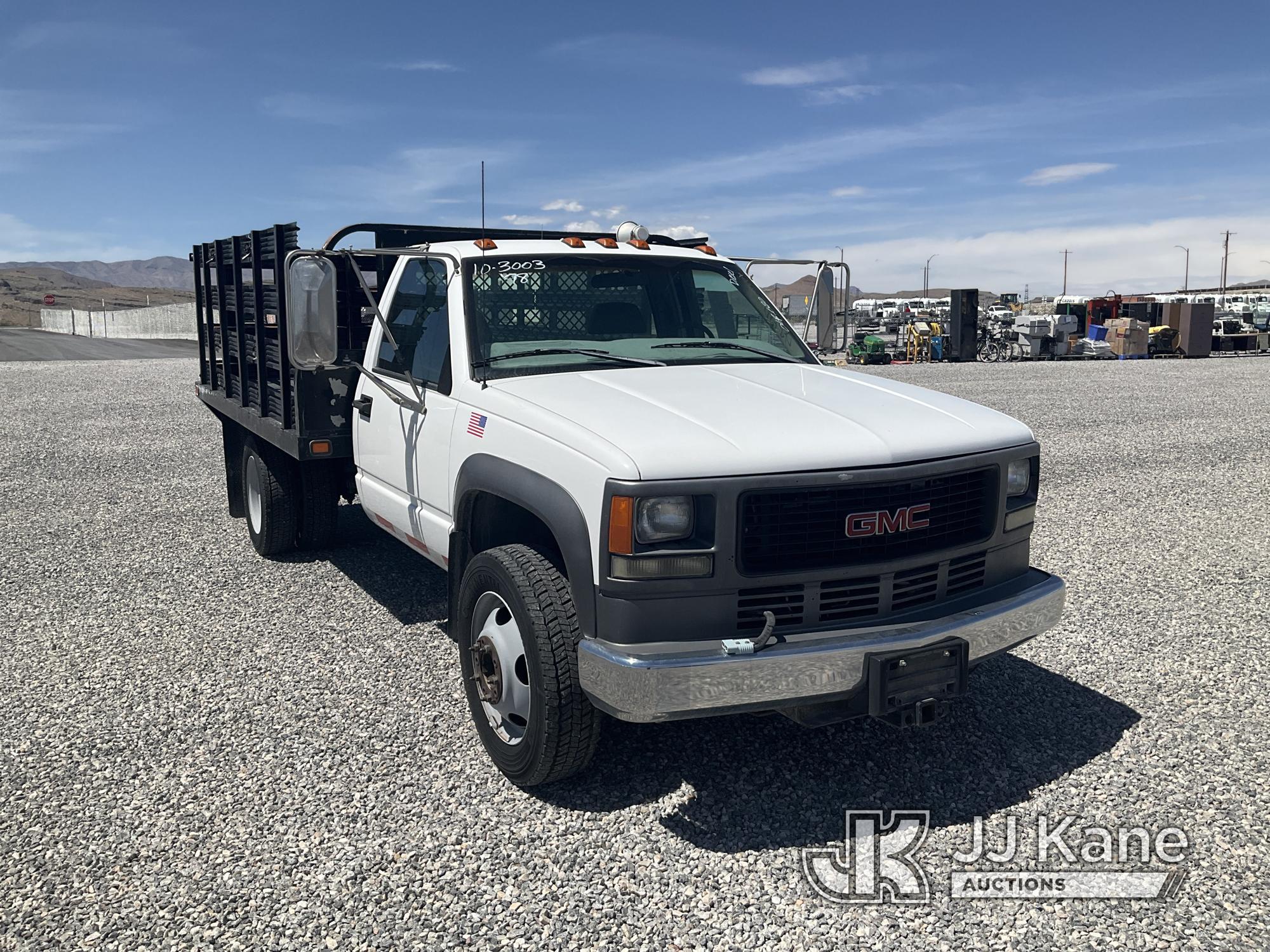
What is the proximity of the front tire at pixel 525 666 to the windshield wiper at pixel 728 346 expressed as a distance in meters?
1.55

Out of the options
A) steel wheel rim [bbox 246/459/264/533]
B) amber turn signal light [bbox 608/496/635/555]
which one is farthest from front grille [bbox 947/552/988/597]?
steel wheel rim [bbox 246/459/264/533]

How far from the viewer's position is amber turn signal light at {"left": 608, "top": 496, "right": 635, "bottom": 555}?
10.4 feet

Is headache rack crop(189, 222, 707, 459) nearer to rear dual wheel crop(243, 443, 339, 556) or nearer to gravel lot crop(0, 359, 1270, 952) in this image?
rear dual wheel crop(243, 443, 339, 556)

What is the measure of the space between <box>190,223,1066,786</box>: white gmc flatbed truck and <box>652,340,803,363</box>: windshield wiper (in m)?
0.02

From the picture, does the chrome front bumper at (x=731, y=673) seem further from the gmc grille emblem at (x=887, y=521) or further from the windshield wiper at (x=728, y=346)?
the windshield wiper at (x=728, y=346)

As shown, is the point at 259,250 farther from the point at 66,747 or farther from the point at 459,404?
the point at 66,747

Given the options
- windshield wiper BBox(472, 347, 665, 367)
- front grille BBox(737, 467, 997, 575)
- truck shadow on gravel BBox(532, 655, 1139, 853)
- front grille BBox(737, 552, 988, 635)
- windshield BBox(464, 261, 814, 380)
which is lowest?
truck shadow on gravel BBox(532, 655, 1139, 853)

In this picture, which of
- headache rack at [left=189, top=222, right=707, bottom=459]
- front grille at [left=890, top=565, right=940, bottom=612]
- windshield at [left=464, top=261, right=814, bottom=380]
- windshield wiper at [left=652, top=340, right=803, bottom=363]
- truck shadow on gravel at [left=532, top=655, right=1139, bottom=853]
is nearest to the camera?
front grille at [left=890, top=565, right=940, bottom=612]

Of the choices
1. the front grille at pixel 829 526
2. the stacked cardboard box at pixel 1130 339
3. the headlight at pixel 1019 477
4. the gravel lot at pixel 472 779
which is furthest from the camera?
the stacked cardboard box at pixel 1130 339

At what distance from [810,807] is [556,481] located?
151 cm

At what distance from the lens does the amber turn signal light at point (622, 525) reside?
316cm

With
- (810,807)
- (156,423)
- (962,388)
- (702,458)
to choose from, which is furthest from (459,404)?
(962,388)

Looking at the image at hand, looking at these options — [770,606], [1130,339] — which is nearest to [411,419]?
[770,606]

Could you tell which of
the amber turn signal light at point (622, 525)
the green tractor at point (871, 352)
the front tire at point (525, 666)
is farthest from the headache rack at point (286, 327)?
the green tractor at point (871, 352)
